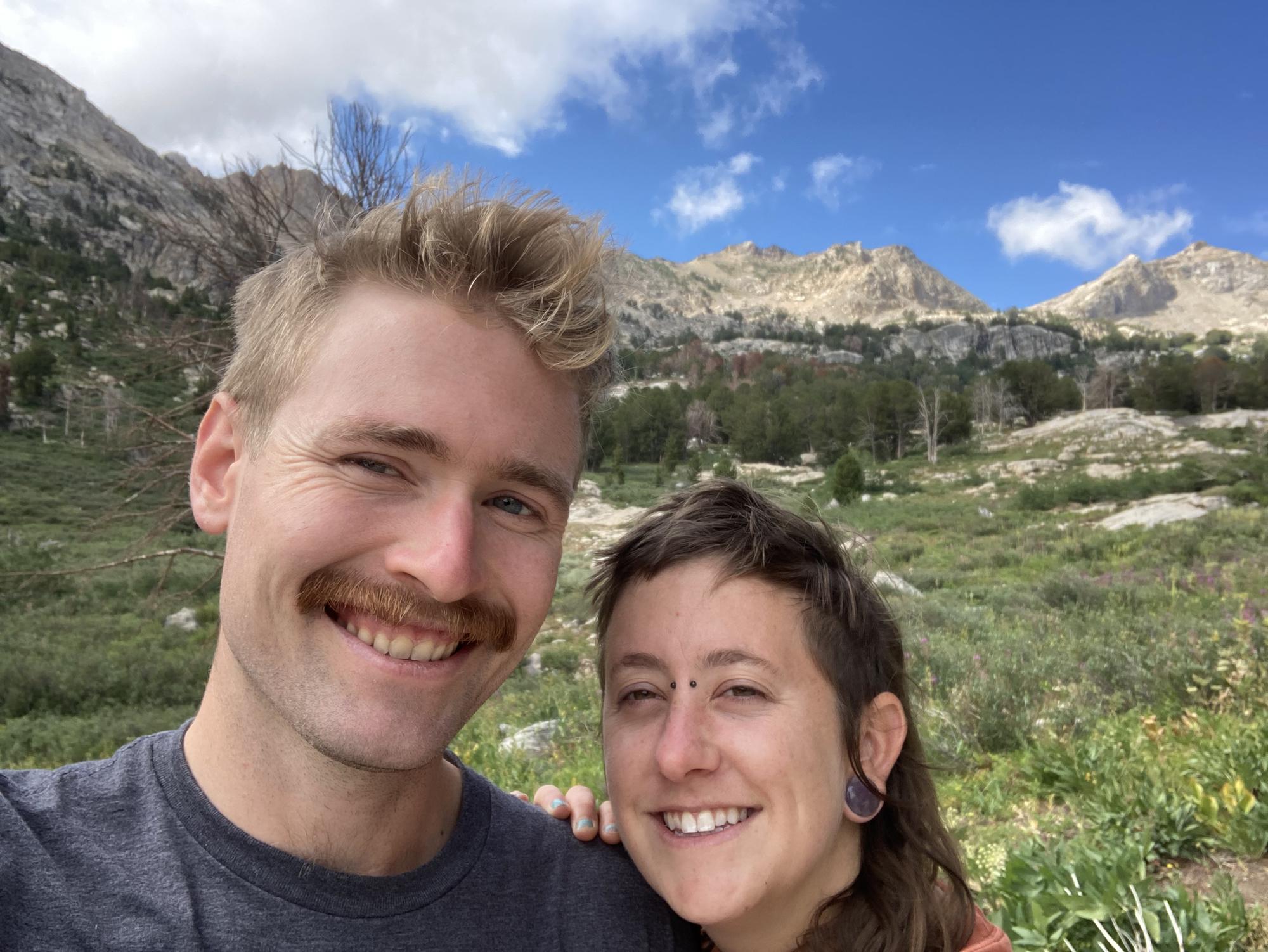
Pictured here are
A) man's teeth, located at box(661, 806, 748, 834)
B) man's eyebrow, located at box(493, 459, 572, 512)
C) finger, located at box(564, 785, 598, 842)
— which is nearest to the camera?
man's eyebrow, located at box(493, 459, 572, 512)

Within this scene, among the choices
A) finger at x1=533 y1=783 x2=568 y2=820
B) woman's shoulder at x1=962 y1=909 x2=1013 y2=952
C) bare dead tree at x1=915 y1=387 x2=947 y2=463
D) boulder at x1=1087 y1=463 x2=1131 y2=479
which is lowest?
woman's shoulder at x1=962 y1=909 x2=1013 y2=952

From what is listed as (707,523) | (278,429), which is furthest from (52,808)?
(707,523)

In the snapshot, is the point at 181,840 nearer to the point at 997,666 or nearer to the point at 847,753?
the point at 847,753

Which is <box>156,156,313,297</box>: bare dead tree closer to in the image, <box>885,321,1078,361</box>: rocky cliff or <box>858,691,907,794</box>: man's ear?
<box>858,691,907,794</box>: man's ear

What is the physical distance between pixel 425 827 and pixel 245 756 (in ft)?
1.17

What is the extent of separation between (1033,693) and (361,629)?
22.2 ft

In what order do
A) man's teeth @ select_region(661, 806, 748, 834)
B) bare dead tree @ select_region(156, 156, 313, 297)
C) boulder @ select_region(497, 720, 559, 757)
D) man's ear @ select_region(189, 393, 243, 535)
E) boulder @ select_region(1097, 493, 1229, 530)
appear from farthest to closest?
boulder @ select_region(1097, 493, 1229, 530) < bare dead tree @ select_region(156, 156, 313, 297) < boulder @ select_region(497, 720, 559, 757) < man's teeth @ select_region(661, 806, 748, 834) < man's ear @ select_region(189, 393, 243, 535)

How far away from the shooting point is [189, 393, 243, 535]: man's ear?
1.50 m

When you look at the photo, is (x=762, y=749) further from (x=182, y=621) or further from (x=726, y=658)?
(x=182, y=621)

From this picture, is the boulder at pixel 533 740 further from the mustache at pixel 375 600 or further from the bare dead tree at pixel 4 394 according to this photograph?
the bare dead tree at pixel 4 394

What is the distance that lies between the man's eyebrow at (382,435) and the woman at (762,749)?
2.42ft

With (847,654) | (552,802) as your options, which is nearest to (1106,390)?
(847,654)

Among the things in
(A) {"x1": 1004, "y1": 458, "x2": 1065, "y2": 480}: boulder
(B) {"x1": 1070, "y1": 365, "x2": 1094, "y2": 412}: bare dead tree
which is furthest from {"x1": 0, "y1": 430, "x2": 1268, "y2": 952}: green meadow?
(B) {"x1": 1070, "y1": 365, "x2": 1094, "y2": 412}: bare dead tree

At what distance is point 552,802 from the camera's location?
184 cm
